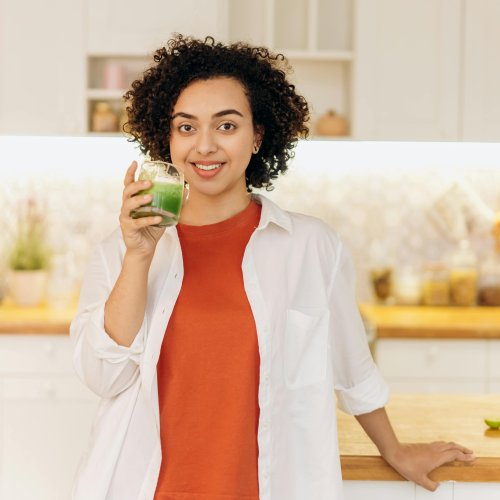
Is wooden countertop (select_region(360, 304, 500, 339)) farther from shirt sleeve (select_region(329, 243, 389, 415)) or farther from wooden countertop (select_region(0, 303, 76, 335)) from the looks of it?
shirt sleeve (select_region(329, 243, 389, 415))

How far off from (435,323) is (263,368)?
2.01 m

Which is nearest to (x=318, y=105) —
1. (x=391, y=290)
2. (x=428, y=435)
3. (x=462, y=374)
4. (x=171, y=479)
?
(x=391, y=290)

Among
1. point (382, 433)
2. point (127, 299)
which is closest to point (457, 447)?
point (382, 433)

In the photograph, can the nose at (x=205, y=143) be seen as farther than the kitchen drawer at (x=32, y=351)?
No

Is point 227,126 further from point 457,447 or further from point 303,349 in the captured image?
A: point 457,447

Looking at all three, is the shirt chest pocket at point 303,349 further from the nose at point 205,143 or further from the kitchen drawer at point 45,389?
the kitchen drawer at point 45,389

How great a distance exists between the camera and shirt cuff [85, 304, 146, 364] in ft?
5.23

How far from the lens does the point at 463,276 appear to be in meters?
3.96

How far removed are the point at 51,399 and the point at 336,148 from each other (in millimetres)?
1620

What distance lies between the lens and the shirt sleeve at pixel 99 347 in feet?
5.25

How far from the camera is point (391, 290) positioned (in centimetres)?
402

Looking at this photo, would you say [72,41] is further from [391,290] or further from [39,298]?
[391,290]

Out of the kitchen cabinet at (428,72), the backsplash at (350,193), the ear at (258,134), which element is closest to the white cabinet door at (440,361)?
the backsplash at (350,193)

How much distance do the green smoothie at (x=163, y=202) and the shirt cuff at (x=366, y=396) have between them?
0.51 metres
